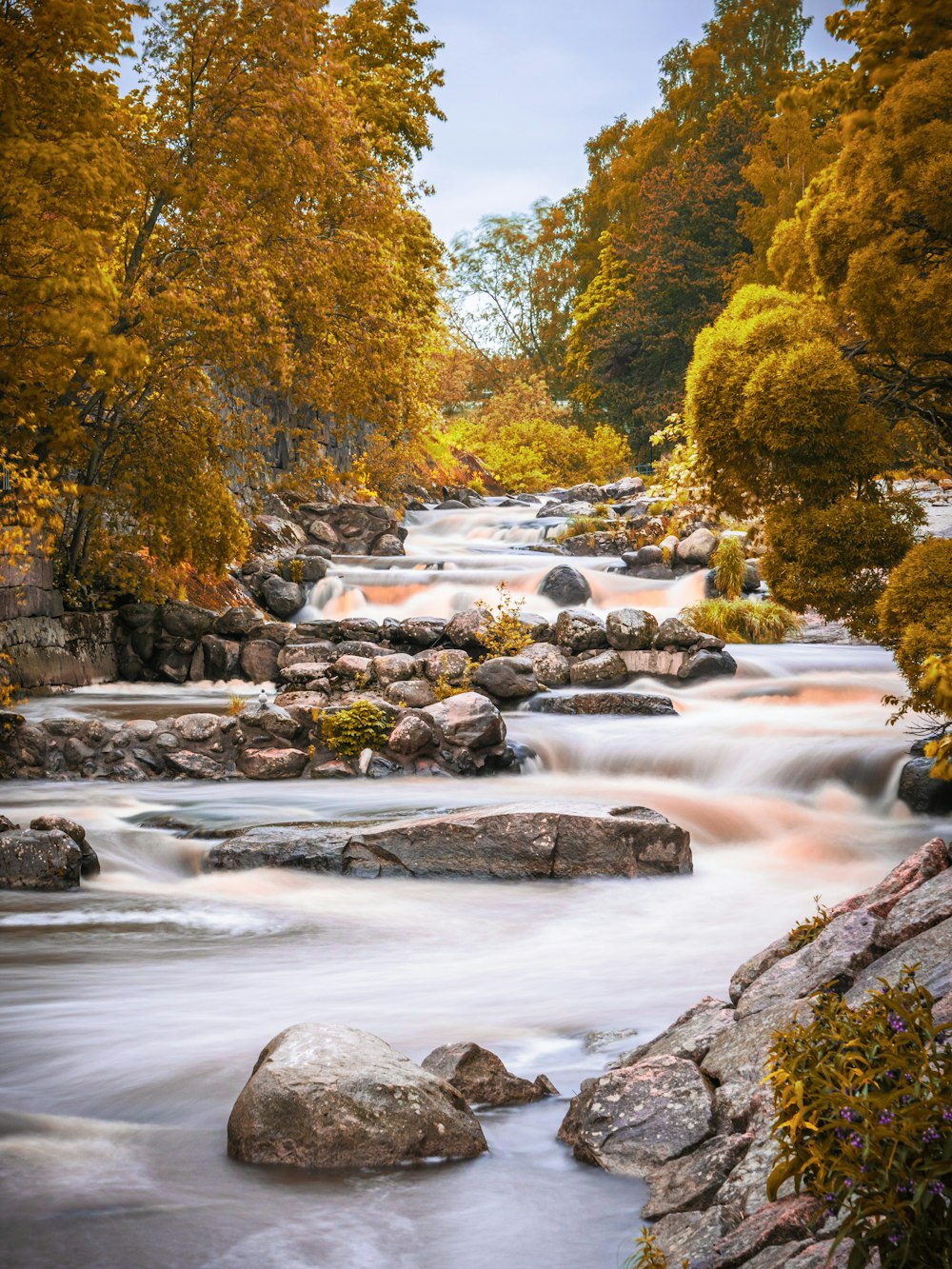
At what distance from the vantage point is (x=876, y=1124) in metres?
2.18

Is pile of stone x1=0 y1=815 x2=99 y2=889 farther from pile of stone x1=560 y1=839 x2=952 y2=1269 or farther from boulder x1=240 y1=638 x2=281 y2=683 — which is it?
boulder x1=240 y1=638 x2=281 y2=683

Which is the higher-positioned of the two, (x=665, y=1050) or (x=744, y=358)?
(x=744, y=358)

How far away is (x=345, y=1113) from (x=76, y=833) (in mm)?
5037

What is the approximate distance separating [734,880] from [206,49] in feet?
41.4

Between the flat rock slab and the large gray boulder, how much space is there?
9662 millimetres

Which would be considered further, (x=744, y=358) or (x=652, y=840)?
(x=744, y=358)

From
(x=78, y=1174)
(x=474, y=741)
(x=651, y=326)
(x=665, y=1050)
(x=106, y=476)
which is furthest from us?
(x=651, y=326)

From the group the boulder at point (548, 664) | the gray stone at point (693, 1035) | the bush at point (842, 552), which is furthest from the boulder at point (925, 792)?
the gray stone at point (693, 1035)

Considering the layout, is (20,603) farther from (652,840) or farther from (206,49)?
(652,840)

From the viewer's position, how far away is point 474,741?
11.1 meters

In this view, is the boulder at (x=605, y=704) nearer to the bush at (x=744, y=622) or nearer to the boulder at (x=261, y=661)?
the bush at (x=744, y=622)

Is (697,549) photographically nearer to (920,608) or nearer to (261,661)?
(261,661)

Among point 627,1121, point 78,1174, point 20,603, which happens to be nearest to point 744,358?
point 627,1121

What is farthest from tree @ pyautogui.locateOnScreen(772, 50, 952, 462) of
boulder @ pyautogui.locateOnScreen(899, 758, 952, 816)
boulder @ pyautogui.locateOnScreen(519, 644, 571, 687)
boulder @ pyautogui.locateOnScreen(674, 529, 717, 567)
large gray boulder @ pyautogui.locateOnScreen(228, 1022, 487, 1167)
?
boulder @ pyautogui.locateOnScreen(674, 529, 717, 567)
